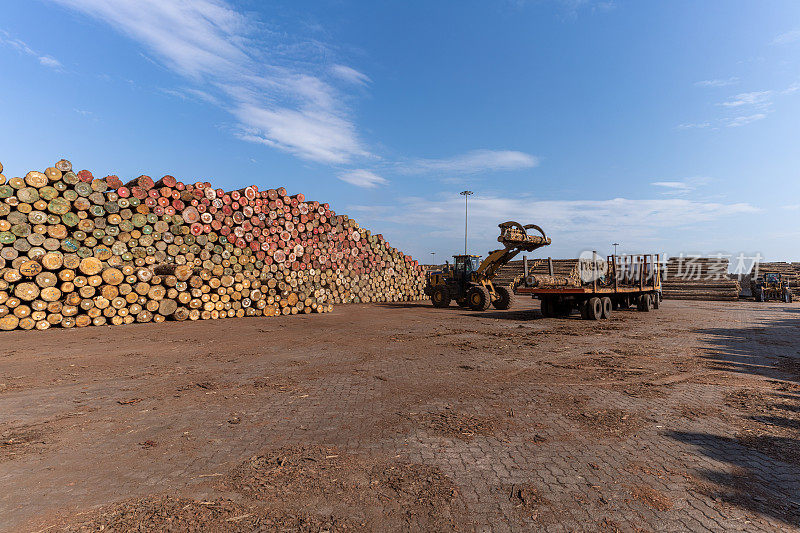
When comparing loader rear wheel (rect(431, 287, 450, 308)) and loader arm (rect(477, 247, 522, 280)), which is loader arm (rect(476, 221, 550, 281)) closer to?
loader arm (rect(477, 247, 522, 280))

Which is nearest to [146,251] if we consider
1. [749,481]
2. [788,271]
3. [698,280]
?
[749,481]

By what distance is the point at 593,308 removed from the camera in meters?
14.7

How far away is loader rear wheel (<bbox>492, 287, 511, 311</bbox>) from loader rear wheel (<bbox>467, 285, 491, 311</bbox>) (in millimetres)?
930

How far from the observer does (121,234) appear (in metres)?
13.2

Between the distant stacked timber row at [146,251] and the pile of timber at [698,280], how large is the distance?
27.6m

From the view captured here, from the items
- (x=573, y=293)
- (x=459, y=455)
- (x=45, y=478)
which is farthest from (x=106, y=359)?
(x=573, y=293)

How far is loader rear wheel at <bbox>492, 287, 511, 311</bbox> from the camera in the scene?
61.3ft

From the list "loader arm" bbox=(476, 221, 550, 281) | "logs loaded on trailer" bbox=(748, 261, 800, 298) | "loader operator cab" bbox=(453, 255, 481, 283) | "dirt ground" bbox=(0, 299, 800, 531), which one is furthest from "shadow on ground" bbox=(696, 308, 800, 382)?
"logs loaded on trailer" bbox=(748, 261, 800, 298)

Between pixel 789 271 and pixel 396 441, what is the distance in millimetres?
44279

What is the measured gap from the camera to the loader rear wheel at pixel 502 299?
1869 centimetres

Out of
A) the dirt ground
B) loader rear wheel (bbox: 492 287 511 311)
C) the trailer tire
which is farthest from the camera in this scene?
loader rear wheel (bbox: 492 287 511 311)

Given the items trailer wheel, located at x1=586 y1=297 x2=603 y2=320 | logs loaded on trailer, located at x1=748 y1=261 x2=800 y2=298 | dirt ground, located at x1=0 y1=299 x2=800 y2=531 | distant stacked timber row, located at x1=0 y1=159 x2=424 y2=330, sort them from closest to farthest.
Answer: dirt ground, located at x1=0 y1=299 x2=800 y2=531 → distant stacked timber row, located at x1=0 y1=159 x2=424 y2=330 → trailer wheel, located at x1=586 y1=297 x2=603 y2=320 → logs loaded on trailer, located at x1=748 y1=261 x2=800 y2=298

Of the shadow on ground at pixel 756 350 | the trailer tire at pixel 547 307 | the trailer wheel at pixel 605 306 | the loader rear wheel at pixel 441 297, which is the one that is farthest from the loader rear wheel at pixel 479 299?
the shadow on ground at pixel 756 350

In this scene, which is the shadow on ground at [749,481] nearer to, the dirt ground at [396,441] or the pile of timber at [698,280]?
the dirt ground at [396,441]
